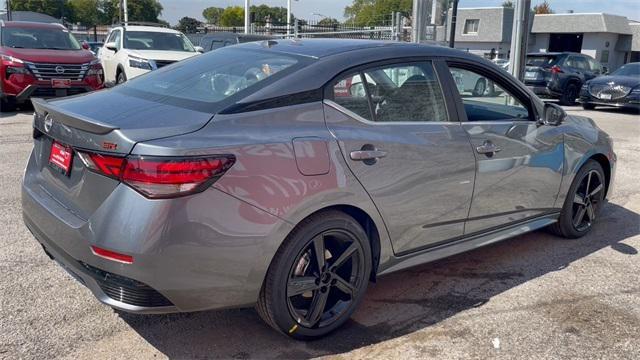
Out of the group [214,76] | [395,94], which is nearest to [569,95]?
[395,94]

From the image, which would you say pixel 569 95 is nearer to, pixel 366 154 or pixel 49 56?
pixel 49 56

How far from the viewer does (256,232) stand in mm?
2766

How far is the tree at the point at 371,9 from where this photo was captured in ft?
347

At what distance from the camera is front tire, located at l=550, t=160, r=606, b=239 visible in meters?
4.91

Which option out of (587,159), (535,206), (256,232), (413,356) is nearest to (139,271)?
(256,232)

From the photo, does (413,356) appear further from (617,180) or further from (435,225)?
(617,180)

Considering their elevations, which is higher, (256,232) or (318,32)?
(318,32)

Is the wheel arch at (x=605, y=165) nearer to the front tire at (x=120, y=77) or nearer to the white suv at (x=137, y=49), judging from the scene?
the white suv at (x=137, y=49)

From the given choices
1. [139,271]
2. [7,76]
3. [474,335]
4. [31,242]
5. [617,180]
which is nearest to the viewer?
[139,271]

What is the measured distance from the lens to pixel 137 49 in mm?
12922

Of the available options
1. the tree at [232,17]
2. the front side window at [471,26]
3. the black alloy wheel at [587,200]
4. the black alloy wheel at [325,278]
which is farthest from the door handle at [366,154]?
the tree at [232,17]

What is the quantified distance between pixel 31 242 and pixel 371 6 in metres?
118

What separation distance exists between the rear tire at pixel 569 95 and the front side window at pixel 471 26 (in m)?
35.8

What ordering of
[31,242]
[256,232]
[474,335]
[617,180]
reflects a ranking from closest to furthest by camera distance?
[256,232] < [474,335] < [31,242] < [617,180]
